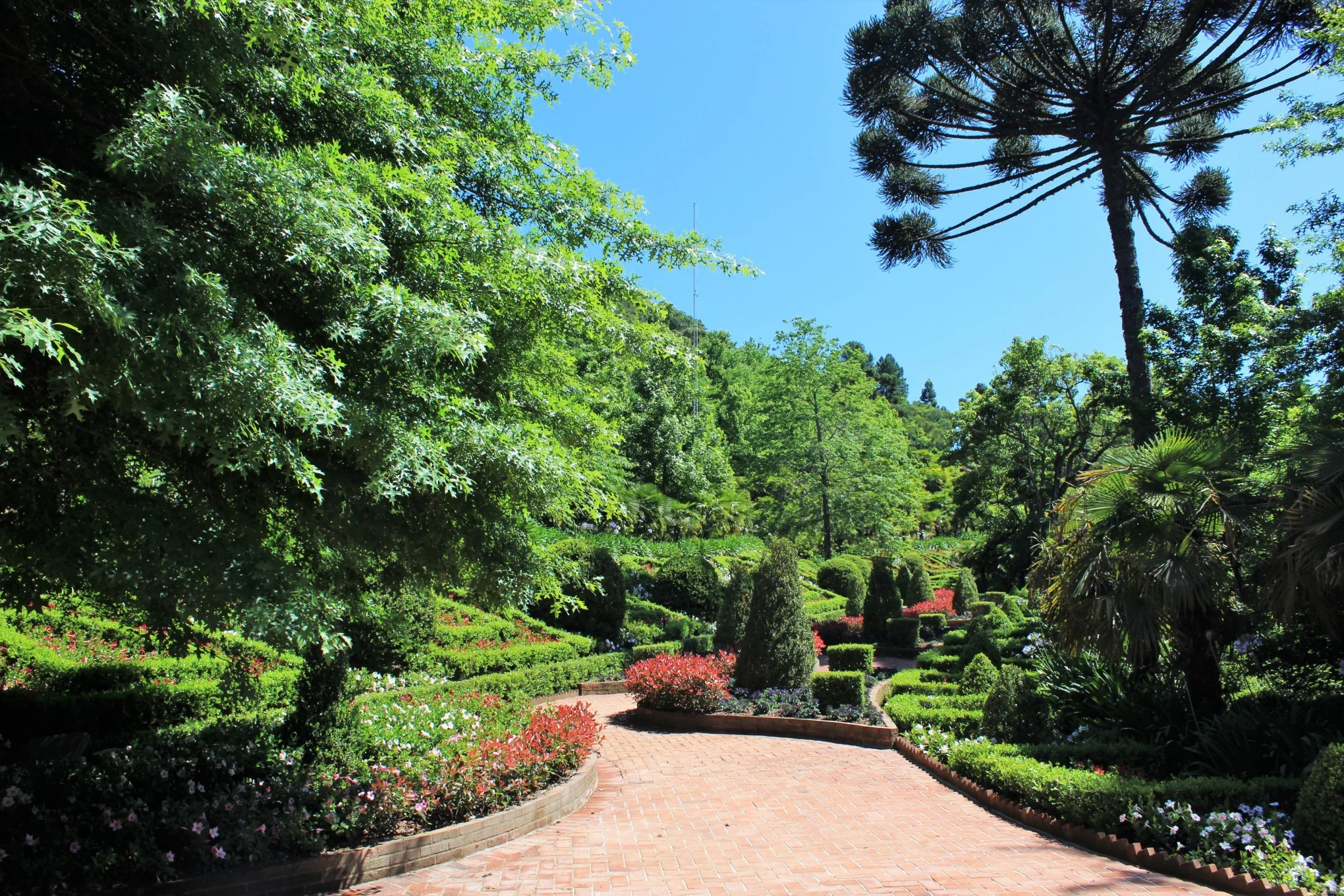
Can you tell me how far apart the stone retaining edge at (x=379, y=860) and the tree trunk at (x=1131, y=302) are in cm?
1129

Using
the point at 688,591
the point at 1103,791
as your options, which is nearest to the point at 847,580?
the point at 688,591

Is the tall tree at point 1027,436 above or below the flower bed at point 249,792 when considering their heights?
above

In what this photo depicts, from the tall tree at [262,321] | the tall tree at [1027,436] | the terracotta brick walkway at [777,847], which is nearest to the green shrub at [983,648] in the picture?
the terracotta brick walkway at [777,847]

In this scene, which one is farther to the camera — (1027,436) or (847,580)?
(1027,436)

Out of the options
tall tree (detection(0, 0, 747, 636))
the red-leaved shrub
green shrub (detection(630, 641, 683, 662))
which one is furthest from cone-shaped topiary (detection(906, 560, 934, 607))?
tall tree (detection(0, 0, 747, 636))

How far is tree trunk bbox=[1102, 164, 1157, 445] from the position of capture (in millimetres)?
13039

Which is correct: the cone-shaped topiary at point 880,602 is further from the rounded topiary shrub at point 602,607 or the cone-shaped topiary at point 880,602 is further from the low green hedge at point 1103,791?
the low green hedge at point 1103,791

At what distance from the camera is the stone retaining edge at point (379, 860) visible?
189 inches

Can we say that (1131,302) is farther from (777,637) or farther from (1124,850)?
(1124,850)

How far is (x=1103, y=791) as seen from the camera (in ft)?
20.3

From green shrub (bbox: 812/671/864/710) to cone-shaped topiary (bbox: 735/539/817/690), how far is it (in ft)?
1.85

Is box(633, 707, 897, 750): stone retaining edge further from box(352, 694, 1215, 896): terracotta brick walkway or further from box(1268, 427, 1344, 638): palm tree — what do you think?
box(1268, 427, 1344, 638): palm tree

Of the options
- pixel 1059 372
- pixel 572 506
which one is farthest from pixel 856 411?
pixel 572 506

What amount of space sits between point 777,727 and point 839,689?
106 centimetres
